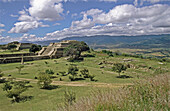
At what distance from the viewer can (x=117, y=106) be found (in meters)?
3.71

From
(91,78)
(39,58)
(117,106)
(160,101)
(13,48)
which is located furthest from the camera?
(13,48)

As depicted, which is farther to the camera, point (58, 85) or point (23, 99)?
point (58, 85)

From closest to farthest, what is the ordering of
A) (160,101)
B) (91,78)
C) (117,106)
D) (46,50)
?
1. (160,101)
2. (117,106)
3. (91,78)
4. (46,50)

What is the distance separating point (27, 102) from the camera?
15.2m

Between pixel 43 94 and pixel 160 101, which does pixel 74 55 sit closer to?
pixel 43 94

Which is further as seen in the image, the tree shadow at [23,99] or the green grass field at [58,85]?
the tree shadow at [23,99]

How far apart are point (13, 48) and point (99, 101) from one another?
86.7 metres

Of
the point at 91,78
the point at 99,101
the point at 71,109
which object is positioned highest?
the point at 99,101

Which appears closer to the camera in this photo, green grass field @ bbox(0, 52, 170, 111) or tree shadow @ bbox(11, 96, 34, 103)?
green grass field @ bbox(0, 52, 170, 111)

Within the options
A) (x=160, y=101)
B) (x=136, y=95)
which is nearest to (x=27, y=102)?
(x=136, y=95)

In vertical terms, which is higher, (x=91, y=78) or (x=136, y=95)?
(x=136, y=95)

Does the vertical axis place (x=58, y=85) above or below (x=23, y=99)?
below

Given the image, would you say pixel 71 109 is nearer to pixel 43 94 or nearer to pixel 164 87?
pixel 164 87

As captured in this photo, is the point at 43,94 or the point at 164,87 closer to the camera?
the point at 164,87
